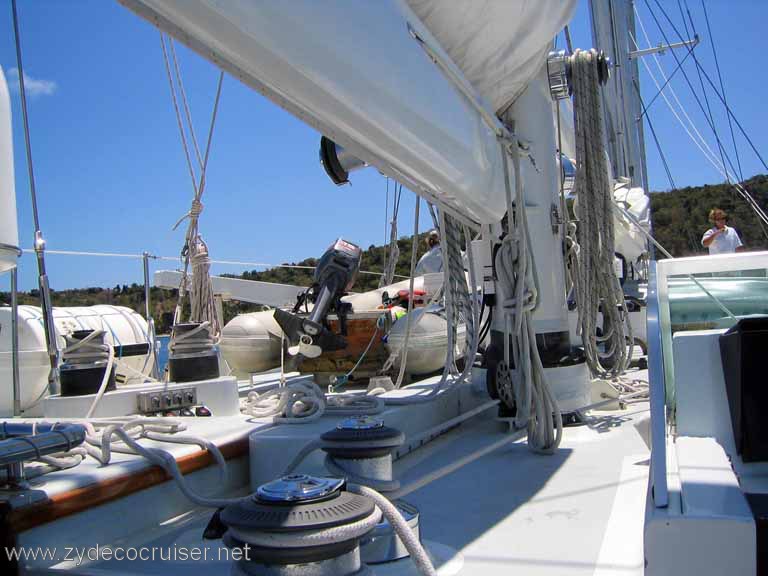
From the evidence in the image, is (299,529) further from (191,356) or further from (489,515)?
(191,356)

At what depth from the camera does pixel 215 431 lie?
2.08m

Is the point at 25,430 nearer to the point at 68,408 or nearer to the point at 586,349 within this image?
the point at 68,408

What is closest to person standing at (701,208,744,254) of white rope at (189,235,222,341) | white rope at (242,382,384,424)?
white rope at (189,235,222,341)

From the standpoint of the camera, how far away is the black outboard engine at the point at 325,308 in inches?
136

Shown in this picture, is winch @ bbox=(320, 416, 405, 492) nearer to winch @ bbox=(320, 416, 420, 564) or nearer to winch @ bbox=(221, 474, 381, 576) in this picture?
winch @ bbox=(320, 416, 420, 564)

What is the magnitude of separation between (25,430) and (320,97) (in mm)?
1059

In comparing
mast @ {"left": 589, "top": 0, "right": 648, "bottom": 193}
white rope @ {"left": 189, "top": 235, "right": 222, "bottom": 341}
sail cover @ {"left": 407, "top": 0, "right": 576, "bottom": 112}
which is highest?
mast @ {"left": 589, "top": 0, "right": 648, "bottom": 193}

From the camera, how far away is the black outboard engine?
11.3ft

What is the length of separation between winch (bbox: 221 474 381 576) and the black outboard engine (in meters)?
2.39

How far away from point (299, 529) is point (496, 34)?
1.64m

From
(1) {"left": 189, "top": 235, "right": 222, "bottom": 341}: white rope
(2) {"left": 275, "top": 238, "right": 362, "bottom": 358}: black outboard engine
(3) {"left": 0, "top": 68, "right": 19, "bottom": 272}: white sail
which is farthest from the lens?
(1) {"left": 189, "top": 235, "right": 222, "bottom": 341}: white rope

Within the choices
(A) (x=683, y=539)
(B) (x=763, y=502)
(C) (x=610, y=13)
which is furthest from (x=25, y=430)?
(C) (x=610, y=13)

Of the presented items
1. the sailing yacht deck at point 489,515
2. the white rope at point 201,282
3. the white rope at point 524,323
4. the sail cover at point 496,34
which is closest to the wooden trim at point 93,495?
the sailing yacht deck at point 489,515

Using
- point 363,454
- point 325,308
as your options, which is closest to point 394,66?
point 363,454
